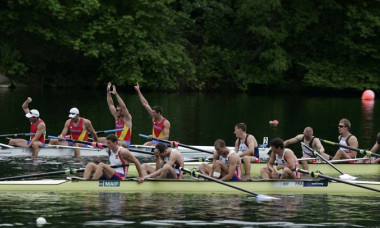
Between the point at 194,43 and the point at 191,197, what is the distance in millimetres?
47407

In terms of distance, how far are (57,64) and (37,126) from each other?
1419 inches

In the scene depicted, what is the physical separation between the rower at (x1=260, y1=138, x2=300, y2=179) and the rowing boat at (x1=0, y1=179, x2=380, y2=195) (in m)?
0.26

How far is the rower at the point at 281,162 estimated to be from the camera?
2153 centimetres

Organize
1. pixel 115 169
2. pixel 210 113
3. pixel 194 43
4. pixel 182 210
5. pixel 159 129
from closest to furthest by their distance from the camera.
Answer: pixel 182 210 → pixel 115 169 → pixel 159 129 → pixel 210 113 → pixel 194 43

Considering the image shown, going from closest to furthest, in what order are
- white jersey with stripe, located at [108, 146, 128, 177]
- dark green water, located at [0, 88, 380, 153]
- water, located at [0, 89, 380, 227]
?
water, located at [0, 89, 380, 227]
white jersey with stripe, located at [108, 146, 128, 177]
dark green water, located at [0, 88, 380, 153]

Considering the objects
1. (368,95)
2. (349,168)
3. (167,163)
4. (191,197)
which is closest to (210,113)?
(349,168)

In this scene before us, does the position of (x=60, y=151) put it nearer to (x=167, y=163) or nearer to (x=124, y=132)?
(x=124, y=132)

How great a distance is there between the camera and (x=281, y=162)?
22.0 m

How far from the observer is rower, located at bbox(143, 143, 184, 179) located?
21547 mm

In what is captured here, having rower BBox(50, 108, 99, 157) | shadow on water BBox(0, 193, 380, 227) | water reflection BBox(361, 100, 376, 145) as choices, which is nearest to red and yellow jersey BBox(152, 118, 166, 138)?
rower BBox(50, 108, 99, 157)

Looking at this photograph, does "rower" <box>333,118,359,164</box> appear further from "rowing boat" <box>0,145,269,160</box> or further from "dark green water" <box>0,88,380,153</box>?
"dark green water" <box>0,88,380,153</box>

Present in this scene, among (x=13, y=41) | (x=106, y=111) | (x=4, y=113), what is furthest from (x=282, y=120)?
(x=13, y=41)

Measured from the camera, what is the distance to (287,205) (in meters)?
20.2

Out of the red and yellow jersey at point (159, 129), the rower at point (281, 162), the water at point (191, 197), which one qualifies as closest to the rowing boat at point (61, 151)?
the red and yellow jersey at point (159, 129)
